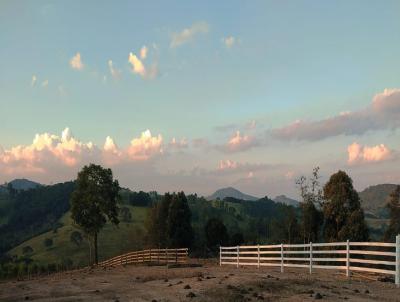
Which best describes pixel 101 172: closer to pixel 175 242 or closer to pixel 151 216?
pixel 175 242

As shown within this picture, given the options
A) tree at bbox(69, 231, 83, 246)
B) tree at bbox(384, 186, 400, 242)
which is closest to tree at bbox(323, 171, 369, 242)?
tree at bbox(384, 186, 400, 242)

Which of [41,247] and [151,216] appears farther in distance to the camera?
[41,247]

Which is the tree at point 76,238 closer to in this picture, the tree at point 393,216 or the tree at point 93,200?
the tree at point 93,200

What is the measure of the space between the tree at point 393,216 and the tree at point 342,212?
22.9 m

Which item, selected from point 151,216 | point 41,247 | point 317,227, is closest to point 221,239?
point 151,216

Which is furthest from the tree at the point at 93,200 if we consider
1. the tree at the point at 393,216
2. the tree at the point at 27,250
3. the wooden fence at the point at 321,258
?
the tree at the point at 27,250

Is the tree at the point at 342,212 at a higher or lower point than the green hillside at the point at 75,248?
higher

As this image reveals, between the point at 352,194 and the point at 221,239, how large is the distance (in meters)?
47.8

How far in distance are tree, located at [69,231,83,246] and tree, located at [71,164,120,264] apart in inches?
5346

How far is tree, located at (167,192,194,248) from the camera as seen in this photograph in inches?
3260

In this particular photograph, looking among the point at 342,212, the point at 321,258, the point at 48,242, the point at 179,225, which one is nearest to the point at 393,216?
the point at 342,212

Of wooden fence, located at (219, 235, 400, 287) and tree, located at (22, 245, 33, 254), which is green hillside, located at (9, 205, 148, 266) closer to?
tree, located at (22, 245, 33, 254)

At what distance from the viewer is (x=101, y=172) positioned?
6069cm

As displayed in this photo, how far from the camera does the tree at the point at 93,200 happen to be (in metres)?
59.3
